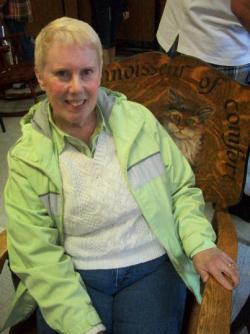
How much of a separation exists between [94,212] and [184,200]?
260 mm

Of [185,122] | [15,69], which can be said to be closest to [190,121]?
[185,122]

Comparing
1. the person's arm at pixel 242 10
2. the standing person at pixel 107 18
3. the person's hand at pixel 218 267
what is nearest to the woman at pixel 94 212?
the person's hand at pixel 218 267

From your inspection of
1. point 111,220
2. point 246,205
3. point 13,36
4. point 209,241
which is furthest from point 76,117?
point 13,36

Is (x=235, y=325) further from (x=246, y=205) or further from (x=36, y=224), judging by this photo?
(x=246, y=205)

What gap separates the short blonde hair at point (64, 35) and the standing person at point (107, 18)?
98.6 inches

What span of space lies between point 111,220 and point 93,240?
7 centimetres

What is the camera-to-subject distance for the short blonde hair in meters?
0.93

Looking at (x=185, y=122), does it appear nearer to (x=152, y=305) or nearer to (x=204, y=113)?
(x=204, y=113)

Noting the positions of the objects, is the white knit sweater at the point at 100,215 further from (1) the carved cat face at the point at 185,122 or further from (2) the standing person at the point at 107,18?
(2) the standing person at the point at 107,18

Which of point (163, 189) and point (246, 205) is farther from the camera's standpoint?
point (246, 205)

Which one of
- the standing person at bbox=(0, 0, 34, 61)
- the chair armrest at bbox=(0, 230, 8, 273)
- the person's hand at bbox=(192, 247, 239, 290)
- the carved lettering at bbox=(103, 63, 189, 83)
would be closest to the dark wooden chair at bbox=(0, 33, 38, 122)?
the standing person at bbox=(0, 0, 34, 61)

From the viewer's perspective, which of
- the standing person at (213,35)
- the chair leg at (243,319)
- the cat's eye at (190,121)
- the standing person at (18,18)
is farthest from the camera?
the standing person at (18,18)

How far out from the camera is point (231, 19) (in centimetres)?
141

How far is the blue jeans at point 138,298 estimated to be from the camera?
1.00 metres
